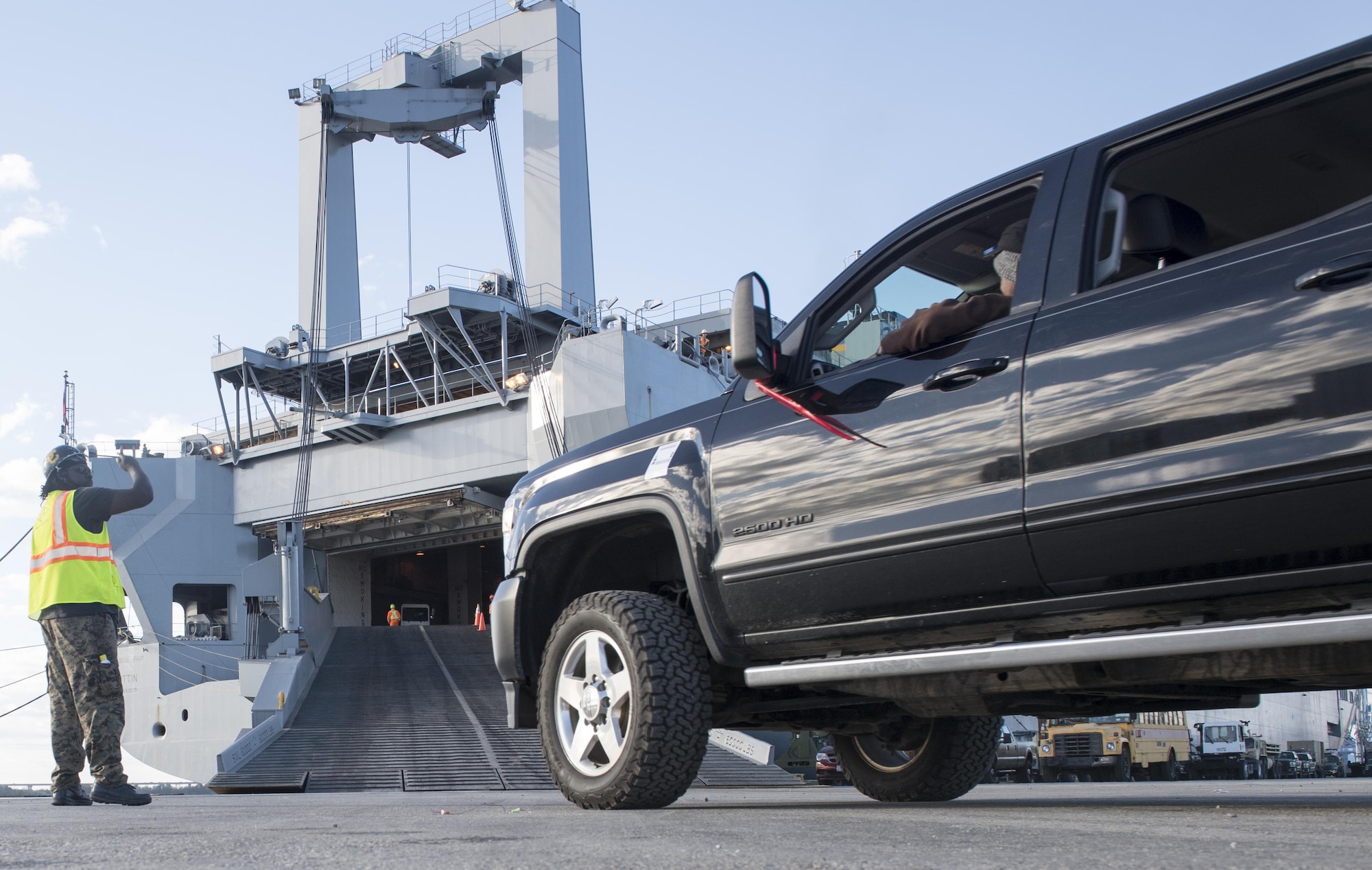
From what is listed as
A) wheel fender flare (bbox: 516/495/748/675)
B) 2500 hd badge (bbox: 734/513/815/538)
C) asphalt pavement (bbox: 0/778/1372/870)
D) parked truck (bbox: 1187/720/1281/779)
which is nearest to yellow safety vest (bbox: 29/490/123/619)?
asphalt pavement (bbox: 0/778/1372/870)

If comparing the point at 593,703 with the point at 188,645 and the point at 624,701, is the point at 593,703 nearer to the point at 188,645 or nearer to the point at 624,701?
the point at 624,701

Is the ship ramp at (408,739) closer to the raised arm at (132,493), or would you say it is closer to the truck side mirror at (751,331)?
the raised arm at (132,493)

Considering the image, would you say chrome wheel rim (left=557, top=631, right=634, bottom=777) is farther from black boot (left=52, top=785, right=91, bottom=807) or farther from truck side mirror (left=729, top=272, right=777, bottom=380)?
black boot (left=52, top=785, right=91, bottom=807)

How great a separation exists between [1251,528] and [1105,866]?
3.70 feet

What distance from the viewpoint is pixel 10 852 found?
280 cm

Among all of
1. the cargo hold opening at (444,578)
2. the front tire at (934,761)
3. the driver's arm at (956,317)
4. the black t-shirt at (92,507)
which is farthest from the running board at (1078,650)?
the cargo hold opening at (444,578)

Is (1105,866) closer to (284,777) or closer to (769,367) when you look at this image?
(769,367)

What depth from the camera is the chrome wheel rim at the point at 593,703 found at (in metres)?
4.60

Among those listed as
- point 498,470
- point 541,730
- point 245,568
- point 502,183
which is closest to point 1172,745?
point 498,470

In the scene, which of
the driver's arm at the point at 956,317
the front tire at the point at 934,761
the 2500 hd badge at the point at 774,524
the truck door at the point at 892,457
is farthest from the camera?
the front tire at the point at 934,761

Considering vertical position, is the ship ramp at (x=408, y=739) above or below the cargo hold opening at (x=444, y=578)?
below

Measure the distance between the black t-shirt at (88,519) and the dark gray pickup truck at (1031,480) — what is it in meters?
2.74

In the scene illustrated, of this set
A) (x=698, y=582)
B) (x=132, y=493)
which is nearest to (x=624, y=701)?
(x=698, y=582)

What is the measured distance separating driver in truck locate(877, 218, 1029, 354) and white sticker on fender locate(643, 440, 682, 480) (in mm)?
989
